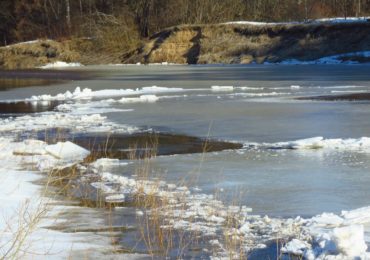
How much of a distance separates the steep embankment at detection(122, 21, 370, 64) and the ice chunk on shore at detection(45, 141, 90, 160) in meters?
35.8

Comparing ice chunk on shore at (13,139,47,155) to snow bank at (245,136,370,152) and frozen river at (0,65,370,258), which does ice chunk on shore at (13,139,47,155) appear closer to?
frozen river at (0,65,370,258)

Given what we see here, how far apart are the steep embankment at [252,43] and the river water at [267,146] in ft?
84.7

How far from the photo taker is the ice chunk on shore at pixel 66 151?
397 inches

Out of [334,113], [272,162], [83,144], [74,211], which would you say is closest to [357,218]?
[74,211]

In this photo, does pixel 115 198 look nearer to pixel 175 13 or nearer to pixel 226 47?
pixel 226 47

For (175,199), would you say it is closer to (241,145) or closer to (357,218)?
(357,218)

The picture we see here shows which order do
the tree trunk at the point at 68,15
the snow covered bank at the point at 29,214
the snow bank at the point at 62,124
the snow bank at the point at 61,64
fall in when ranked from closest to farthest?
1. the snow covered bank at the point at 29,214
2. the snow bank at the point at 62,124
3. the snow bank at the point at 61,64
4. the tree trunk at the point at 68,15

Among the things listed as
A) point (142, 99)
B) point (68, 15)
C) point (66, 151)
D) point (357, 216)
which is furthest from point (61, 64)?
point (357, 216)

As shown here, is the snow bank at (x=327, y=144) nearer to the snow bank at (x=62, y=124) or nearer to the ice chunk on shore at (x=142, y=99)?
the snow bank at (x=62, y=124)

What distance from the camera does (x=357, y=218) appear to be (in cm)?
596

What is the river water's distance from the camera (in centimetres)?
712

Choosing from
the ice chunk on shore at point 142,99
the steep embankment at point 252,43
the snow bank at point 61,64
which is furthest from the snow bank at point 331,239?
the snow bank at point 61,64

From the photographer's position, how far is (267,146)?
10.6 meters

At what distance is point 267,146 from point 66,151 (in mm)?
3033
